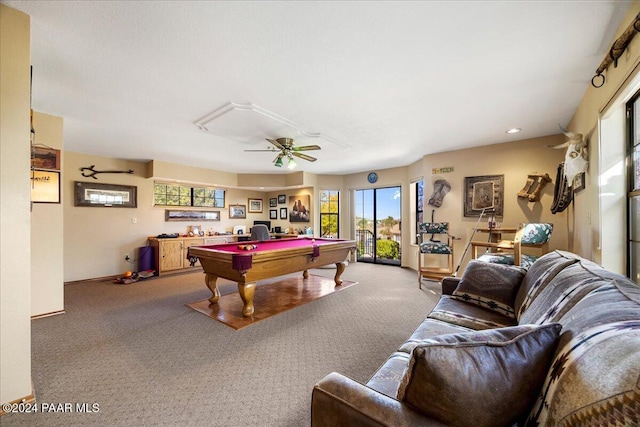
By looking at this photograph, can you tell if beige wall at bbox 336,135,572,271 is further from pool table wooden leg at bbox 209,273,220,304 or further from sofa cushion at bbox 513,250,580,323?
pool table wooden leg at bbox 209,273,220,304

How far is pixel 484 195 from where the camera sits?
435 cm

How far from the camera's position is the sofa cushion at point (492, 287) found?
1963mm

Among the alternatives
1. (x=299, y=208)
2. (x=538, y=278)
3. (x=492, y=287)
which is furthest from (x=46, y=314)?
(x=299, y=208)

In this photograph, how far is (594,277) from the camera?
121 centimetres

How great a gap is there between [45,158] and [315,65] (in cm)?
363

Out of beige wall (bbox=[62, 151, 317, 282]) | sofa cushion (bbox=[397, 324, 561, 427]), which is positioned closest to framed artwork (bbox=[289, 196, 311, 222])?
beige wall (bbox=[62, 151, 317, 282])

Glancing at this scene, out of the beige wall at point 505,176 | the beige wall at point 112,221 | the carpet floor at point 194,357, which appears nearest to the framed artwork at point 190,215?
the beige wall at point 112,221

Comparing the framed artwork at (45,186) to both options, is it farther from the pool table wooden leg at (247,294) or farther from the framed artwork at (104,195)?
the pool table wooden leg at (247,294)

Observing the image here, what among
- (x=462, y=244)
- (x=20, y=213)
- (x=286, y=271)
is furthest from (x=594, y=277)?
(x=462, y=244)

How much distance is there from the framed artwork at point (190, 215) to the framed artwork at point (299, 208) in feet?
6.97

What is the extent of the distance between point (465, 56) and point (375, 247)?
5439 millimetres

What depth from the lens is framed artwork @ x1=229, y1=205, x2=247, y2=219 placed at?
7344 mm

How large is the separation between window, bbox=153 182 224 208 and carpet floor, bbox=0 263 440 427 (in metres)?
2.71

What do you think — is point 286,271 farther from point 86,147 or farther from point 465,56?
point 86,147
